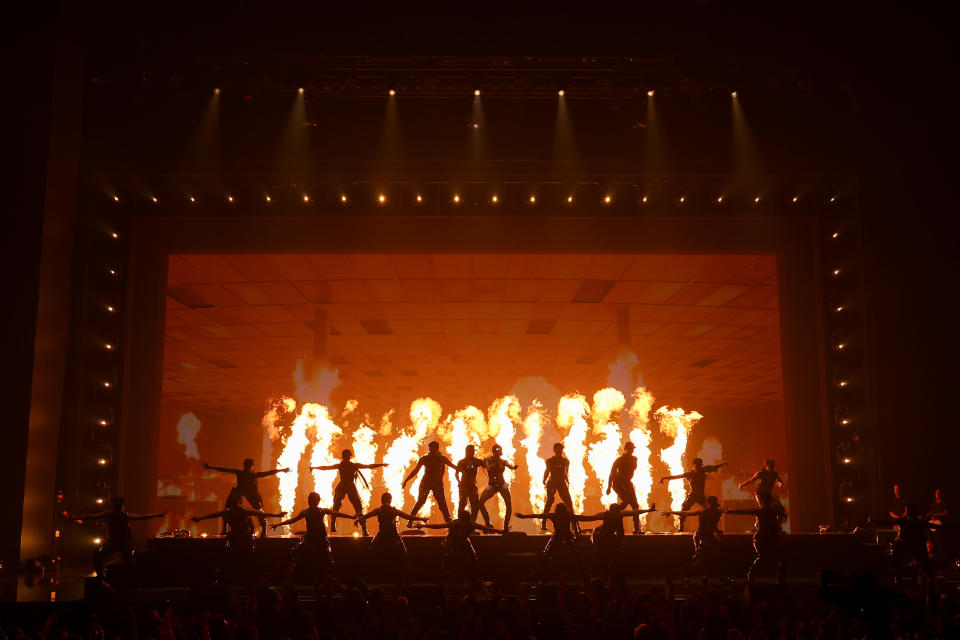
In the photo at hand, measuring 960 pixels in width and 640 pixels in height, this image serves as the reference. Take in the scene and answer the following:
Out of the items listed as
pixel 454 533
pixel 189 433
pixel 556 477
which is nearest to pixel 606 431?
pixel 556 477

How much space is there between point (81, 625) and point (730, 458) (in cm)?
3507

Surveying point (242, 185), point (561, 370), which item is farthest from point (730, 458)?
point (242, 185)

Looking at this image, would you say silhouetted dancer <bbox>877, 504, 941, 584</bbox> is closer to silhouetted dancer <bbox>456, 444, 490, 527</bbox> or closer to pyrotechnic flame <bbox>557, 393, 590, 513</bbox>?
silhouetted dancer <bbox>456, 444, 490, 527</bbox>

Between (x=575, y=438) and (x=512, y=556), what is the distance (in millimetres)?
14959

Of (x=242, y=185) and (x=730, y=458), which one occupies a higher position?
(x=242, y=185)

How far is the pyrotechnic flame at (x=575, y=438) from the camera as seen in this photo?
1097 inches

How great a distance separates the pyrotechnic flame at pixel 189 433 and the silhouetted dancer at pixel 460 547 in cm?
2937

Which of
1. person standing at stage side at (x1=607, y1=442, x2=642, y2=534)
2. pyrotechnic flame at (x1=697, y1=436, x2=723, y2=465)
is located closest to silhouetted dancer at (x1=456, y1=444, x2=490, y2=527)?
person standing at stage side at (x1=607, y1=442, x2=642, y2=534)

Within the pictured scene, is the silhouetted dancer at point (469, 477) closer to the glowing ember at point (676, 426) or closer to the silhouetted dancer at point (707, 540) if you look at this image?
the silhouetted dancer at point (707, 540)

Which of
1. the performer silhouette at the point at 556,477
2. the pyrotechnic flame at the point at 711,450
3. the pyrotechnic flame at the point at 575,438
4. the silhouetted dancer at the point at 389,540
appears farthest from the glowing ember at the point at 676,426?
the silhouetted dancer at the point at 389,540

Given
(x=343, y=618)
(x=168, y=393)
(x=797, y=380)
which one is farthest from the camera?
(x=168, y=393)

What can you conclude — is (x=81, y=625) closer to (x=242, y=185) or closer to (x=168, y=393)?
(x=242, y=185)

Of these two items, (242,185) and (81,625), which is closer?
(81,625)

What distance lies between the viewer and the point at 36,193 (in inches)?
595
